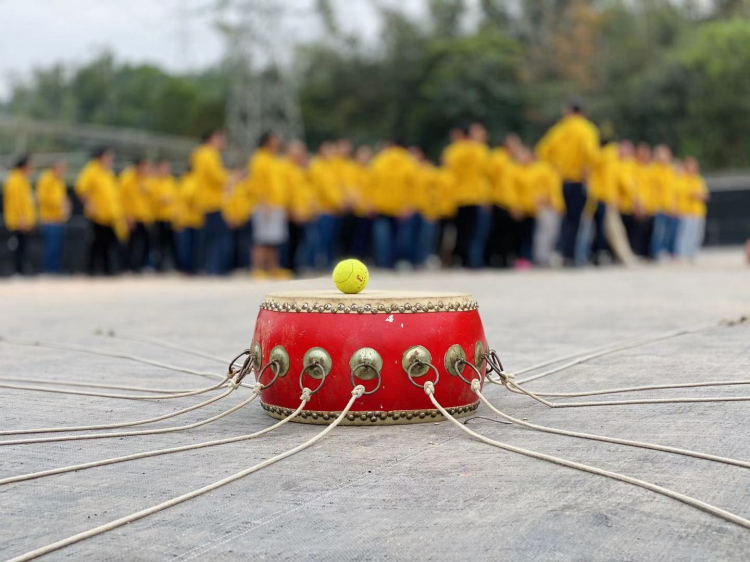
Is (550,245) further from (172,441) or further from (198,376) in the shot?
(172,441)

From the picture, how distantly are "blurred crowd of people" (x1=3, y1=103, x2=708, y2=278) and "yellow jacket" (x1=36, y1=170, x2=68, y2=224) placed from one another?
0.02 metres

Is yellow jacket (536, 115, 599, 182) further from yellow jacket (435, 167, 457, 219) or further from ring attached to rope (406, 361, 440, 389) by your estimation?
ring attached to rope (406, 361, 440, 389)

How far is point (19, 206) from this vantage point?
14.6 metres

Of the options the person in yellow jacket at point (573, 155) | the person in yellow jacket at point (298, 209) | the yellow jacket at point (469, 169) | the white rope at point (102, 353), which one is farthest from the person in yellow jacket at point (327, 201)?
the white rope at point (102, 353)

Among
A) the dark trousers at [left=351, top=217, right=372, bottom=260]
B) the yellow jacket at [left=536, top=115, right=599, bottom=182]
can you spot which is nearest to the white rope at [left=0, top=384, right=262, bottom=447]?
the yellow jacket at [left=536, top=115, right=599, bottom=182]

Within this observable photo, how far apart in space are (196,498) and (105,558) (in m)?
0.39

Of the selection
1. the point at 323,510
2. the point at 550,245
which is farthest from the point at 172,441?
the point at 550,245

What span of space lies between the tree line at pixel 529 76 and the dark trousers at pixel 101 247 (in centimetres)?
2034

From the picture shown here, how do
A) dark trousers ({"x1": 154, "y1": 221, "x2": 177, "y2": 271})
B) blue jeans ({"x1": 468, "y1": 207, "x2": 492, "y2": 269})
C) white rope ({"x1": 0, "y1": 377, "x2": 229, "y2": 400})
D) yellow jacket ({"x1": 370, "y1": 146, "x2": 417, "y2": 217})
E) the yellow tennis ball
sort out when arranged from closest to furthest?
the yellow tennis ball, white rope ({"x1": 0, "y1": 377, "x2": 229, "y2": 400}), blue jeans ({"x1": 468, "y1": 207, "x2": 492, "y2": 269}), yellow jacket ({"x1": 370, "y1": 146, "x2": 417, "y2": 217}), dark trousers ({"x1": 154, "y1": 221, "x2": 177, "y2": 271})

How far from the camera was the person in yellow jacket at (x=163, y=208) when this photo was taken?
16.0 m

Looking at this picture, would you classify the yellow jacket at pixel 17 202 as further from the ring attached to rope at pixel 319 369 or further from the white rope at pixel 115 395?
the ring attached to rope at pixel 319 369

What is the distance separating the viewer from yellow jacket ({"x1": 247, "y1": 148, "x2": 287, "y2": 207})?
12.9m

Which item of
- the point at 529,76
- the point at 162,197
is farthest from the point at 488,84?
the point at 162,197

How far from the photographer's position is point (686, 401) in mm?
3107
